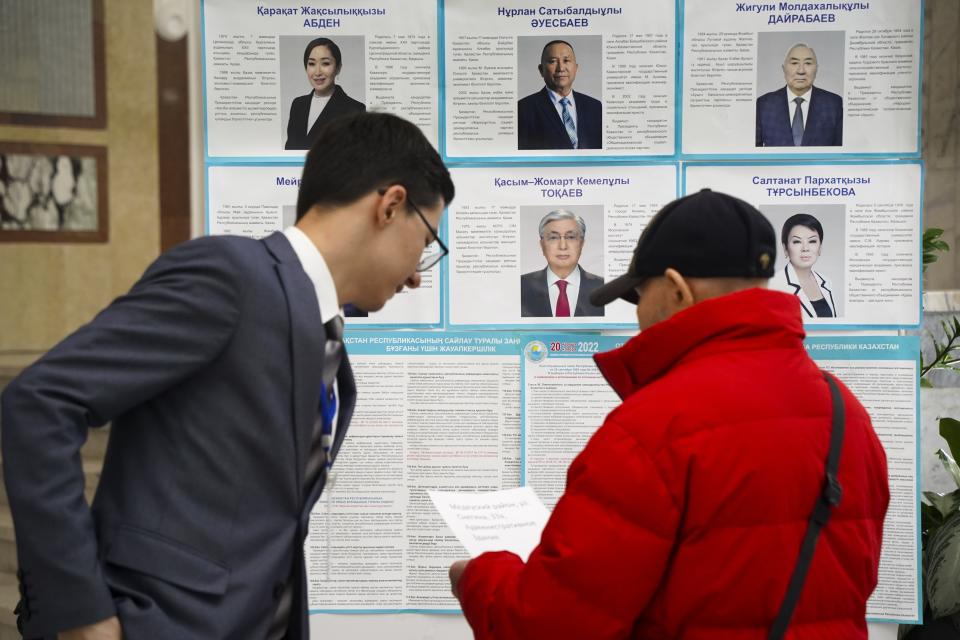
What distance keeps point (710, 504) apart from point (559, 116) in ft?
5.04

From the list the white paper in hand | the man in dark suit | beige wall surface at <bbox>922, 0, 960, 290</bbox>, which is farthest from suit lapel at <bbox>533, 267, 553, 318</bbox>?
beige wall surface at <bbox>922, 0, 960, 290</bbox>

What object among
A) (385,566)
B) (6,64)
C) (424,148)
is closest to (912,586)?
(385,566)

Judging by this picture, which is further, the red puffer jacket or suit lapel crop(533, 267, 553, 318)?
suit lapel crop(533, 267, 553, 318)

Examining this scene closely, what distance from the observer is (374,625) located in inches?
97.7

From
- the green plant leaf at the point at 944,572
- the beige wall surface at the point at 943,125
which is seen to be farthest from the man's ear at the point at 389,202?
the beige wall surface at the point at 943,125

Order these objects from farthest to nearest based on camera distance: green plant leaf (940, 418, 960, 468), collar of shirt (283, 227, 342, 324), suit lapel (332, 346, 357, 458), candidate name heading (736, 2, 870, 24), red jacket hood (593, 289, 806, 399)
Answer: green plant leaf (940, 418, 960, 468)
candidate name heading (736, 2, 870, 24)
suit lapel (332, 346, 357, 458)
collar of shirt (283, 227, 342, 324)
red jacket hood (593, 289, 806, 399)

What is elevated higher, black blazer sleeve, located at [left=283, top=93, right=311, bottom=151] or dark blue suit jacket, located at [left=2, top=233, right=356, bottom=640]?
black blazer sleeve, located at [left=283, top=93, right=311, bottom=151]

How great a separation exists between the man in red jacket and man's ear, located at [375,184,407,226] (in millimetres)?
430

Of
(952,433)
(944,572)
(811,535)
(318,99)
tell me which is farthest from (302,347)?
(952,433)

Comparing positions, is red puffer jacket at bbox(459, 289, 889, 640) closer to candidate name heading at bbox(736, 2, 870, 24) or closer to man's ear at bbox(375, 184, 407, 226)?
man's ear at bbox(375, 184, 407, 226)

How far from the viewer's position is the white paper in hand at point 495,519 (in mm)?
1536

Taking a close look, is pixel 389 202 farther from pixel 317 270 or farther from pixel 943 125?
pixel 943 125

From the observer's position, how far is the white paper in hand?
1.54 meters

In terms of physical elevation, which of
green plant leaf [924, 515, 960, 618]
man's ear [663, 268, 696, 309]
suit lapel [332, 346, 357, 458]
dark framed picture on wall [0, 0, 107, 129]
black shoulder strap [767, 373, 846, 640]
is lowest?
green plant leaf [924, 515, 960, 618]
